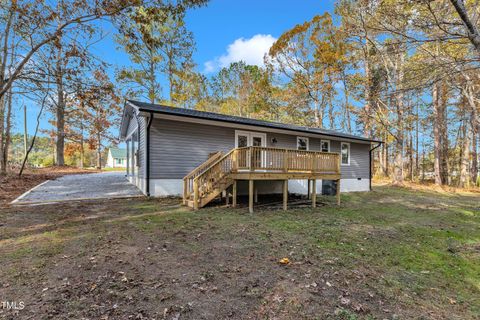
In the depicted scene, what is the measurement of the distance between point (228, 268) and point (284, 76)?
2174 centimetres

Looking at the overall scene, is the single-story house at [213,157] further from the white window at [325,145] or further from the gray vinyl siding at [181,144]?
the white window at [325,145]

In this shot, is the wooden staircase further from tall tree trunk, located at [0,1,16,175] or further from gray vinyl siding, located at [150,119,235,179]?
tall tree trunk, located at [0,1,16,175]

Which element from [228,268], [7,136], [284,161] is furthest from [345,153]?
[7,136]

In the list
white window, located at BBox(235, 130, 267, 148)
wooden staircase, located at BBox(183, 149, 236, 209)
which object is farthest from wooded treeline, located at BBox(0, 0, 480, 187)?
white window, located at BBox(235, 130, 267, 148)

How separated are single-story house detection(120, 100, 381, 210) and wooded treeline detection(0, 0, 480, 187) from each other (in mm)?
2463

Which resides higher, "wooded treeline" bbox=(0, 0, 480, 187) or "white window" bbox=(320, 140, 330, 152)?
"wooded treeline" bbox=(0, 0, 480, 187)

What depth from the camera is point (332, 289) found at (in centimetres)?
312

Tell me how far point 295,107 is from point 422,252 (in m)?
20.4

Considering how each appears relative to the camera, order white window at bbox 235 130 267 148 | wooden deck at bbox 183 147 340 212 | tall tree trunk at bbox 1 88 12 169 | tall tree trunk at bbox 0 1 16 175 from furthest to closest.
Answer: tall tree trunk at bbox 1 88 12 169, white window at bbox 235 130 267 148, tall tree trunk at bbox 0 1 16 175, wooden deck at bbox 183 147 340 212

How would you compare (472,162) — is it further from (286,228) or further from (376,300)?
(376,300)

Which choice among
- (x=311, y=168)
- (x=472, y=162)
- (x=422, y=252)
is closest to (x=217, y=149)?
(x=311, y=168)

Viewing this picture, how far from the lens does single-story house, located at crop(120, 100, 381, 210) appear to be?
8.06 m

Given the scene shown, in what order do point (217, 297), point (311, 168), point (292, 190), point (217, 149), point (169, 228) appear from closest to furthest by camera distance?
point (217, 297)
point (169, 228)
point (311, 168)
point (217, 149)
point (292, 190)

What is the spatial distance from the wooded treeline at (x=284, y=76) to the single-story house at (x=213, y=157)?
2.46 metres
